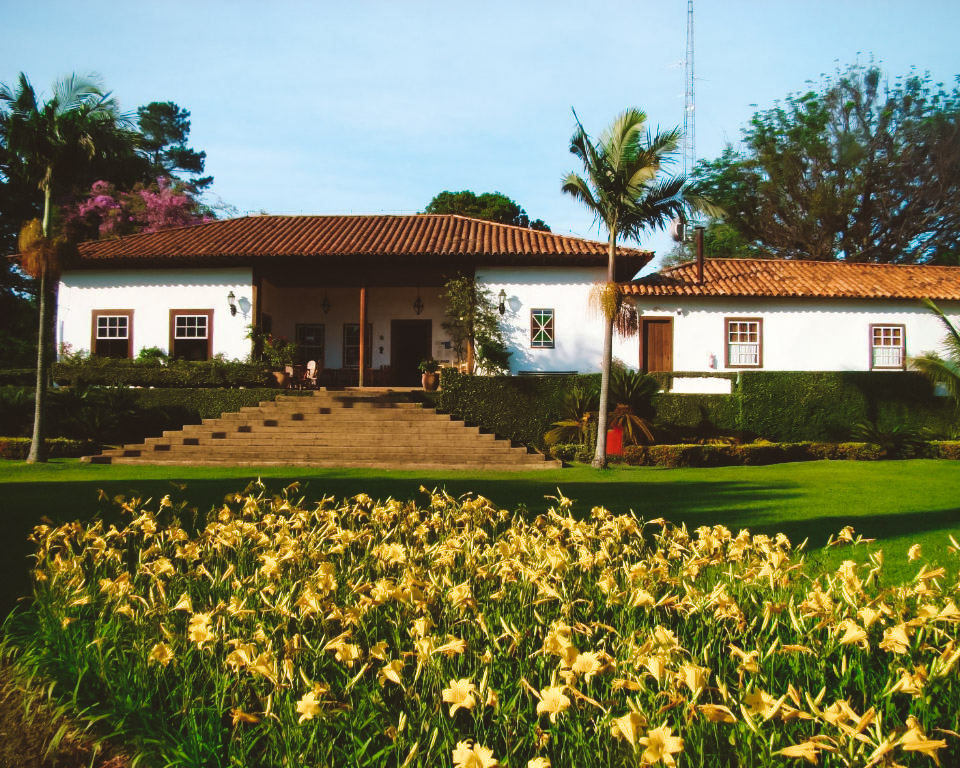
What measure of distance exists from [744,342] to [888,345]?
Answer: 14.7 feet

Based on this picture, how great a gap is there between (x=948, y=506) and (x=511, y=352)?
12.9m

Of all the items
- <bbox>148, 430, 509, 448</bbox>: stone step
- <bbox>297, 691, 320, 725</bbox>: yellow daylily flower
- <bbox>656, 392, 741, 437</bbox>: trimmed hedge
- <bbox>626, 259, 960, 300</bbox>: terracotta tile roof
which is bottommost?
<bbox>148, 430, 509, 448</bbox>: stone step

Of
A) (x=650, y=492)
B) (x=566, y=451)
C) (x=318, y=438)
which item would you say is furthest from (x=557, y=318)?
(x=650, y=492)

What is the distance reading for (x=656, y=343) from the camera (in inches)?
877

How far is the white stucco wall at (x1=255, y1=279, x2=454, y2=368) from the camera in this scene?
76.7ft

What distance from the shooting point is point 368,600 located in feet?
9.20

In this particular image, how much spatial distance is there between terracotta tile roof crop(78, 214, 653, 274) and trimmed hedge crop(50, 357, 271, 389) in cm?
313

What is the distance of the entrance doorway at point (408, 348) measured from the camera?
23.6 m

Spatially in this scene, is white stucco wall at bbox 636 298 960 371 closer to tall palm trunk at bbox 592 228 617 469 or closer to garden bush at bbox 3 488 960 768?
tall palm trunk at bbox 592 228 617 469

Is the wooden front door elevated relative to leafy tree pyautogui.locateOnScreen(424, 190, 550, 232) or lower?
lower

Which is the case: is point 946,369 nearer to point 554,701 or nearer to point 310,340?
point 310,340

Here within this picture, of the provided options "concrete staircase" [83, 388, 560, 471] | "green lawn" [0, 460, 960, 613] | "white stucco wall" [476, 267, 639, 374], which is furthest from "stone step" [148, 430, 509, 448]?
"white stucco wall" [476, 267, 639, 374]

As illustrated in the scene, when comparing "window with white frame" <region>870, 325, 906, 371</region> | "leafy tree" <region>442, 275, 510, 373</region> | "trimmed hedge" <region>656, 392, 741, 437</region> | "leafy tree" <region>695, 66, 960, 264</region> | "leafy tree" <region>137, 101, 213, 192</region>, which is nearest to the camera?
"trimmed hedge" <region>656, 392, 741, 437</region>

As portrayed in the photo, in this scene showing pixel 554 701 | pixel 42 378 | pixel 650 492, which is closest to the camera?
pixel 554 701
